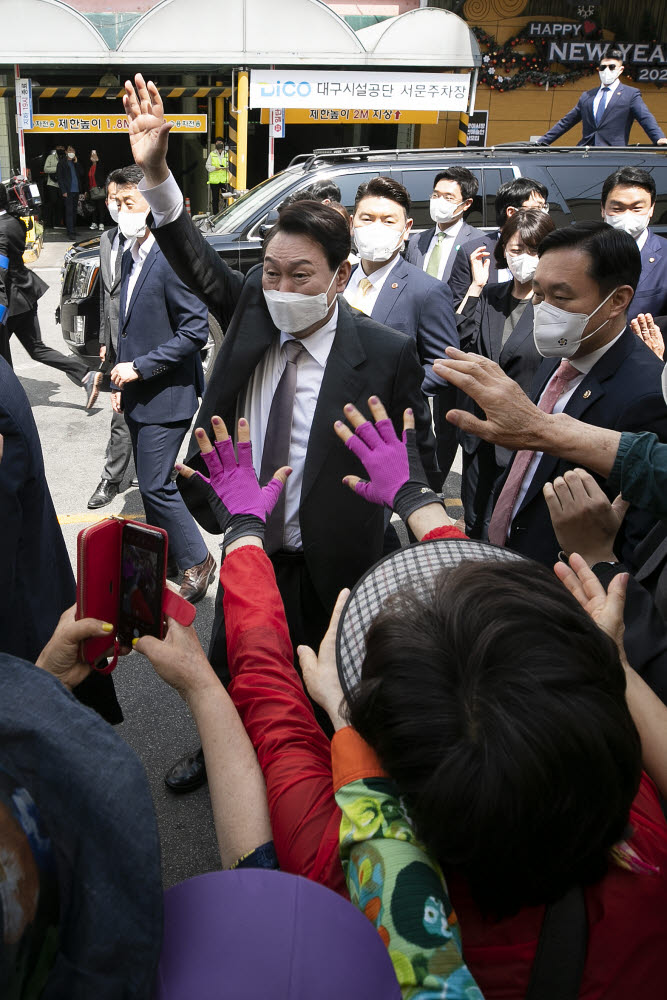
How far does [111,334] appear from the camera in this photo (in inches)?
194

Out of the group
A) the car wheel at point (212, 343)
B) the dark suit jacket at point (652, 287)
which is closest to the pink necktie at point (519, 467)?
the dark suit jacket at point (652, 287)

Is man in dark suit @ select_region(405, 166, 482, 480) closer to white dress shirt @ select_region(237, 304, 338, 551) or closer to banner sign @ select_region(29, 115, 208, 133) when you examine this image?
white dress shirt @ select_region(237, 304, 338, 551)

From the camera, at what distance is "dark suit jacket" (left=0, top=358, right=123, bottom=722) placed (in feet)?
6.40

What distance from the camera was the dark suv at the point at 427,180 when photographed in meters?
7.82

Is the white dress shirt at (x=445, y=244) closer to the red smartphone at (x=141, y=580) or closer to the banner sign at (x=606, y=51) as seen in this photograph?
the red smartphone at (x=141, y=580)

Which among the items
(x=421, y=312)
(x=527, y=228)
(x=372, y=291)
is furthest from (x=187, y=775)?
(x=527, y=228)

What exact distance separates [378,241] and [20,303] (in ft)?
10.2

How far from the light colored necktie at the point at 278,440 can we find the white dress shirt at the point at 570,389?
73 centimetres

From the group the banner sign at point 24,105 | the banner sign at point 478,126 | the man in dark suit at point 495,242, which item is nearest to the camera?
the man in dark suit at point 495,242

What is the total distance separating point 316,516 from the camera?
94.8 inches

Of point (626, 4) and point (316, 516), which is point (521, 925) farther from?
point (626, 4)

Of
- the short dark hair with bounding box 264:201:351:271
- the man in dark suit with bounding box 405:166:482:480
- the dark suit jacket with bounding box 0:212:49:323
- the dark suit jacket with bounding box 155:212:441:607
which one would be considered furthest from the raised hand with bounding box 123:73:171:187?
the dark suit jacket with bounding box 0:212:49:323

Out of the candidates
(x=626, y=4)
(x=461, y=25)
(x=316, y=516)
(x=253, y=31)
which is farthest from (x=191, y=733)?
(x=626, y=4)

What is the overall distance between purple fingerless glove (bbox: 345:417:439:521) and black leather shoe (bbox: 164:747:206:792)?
162 centimetres
